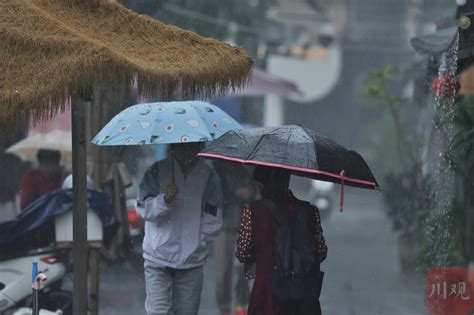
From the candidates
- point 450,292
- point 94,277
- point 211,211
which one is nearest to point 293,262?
point 211,211

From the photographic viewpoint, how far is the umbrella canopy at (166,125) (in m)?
6.14

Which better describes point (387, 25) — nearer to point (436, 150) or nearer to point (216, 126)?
point (436, 150)

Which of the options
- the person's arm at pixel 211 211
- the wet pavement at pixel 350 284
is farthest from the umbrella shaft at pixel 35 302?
the wet pavement at pixel 350 284

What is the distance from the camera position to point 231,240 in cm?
926

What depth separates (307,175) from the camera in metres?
6.26

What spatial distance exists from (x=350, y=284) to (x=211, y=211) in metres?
5.24

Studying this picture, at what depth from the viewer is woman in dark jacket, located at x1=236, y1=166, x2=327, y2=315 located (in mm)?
5812

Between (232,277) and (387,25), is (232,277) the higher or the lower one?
the lower one

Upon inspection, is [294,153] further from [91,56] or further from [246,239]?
[91,56]

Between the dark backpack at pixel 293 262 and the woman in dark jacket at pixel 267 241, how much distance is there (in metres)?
0.03

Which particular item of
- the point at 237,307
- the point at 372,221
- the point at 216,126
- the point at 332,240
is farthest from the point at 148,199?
the point at 372,221

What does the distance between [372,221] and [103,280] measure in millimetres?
12775

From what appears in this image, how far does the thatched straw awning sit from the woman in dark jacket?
724 mm

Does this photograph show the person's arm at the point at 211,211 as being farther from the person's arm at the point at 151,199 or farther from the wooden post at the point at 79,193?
the wooden post at the point at 79,193
